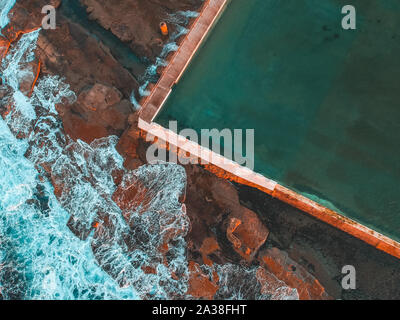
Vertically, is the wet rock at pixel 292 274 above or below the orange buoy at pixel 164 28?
below

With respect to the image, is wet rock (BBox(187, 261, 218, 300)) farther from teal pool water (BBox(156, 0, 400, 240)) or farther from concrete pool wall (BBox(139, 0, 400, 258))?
teal pool water (BBox(156, 0, 400, 240))

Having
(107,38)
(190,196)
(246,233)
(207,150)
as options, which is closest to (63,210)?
(190,196)

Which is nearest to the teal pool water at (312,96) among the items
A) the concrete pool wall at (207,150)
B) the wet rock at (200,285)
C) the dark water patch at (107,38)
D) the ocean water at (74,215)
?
the concrete pool wall at (207,150)

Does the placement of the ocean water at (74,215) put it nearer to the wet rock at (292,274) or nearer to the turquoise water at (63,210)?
the turquoise water at (63,210)

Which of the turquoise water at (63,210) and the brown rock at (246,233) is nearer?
the brown rock at (246,233)

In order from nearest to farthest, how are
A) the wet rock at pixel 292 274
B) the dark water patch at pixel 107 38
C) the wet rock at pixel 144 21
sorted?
1. the wet rock at pixel 292 274
2. the wet rock at pixel 144 21
3. the dark water patch at pixel 107 38

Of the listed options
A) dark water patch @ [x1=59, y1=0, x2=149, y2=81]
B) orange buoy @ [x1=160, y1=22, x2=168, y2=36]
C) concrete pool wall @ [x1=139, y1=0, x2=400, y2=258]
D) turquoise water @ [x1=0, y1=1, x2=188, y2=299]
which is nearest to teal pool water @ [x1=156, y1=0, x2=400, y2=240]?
concrete pool wall @ [x1=139, y1=0, x2=400, y2=258]

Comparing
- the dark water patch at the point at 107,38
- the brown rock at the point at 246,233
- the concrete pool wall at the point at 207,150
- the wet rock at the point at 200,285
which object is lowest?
the wet rock at the point at 200,285

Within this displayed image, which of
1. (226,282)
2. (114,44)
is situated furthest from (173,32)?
(226,282)
